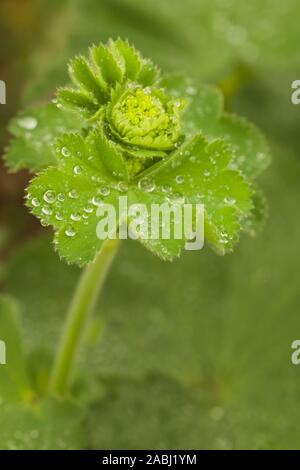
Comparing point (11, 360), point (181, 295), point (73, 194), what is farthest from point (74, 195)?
point (181, 295)

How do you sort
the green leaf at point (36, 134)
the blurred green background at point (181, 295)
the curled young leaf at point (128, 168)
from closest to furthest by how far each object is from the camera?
the curled young leaf at point (128, 168), the green leaf at point (36, 134), the blurred green background at point (181, 295)

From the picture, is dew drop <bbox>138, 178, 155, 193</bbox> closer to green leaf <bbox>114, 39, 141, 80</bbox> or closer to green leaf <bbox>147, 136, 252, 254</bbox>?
green leaf <bbox>147, 136, 252, 254</bbox>

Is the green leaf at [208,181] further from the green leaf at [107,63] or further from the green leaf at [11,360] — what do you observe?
the green leaf at [11,360]

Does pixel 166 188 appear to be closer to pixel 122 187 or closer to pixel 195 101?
pixel 122 187

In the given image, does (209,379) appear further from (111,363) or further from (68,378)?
(68,378)

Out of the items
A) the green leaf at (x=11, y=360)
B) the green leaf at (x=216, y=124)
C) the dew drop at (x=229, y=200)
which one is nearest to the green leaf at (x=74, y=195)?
the dew drop at (x=229, y=200)

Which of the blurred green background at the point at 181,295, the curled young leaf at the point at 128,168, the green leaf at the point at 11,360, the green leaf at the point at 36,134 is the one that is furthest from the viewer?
the blurred green background at the point at 181,295

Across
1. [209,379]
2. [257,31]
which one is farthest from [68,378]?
[257,31]
